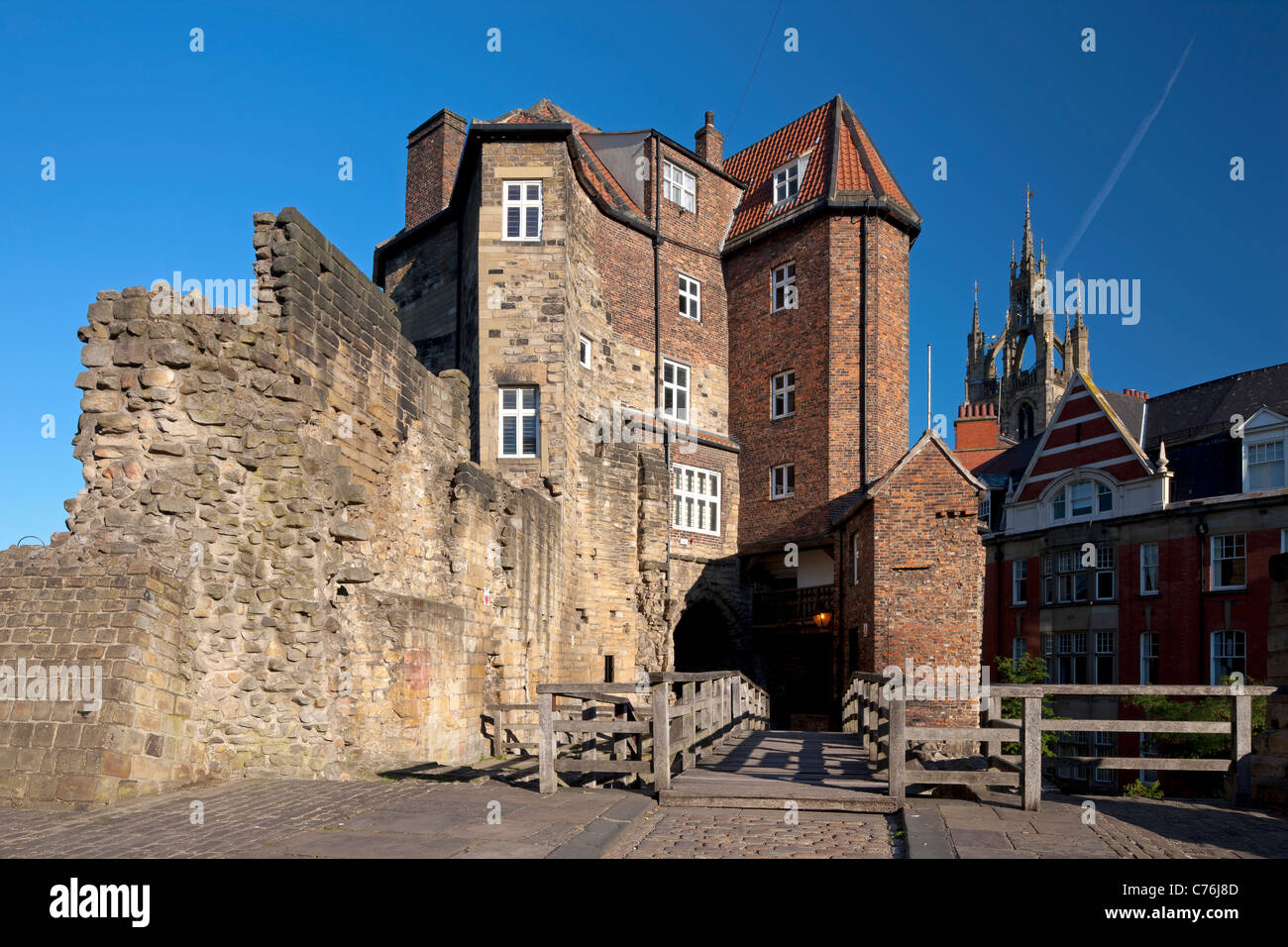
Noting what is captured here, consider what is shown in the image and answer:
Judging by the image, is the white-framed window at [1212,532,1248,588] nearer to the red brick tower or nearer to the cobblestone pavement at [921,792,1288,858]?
the red brick tower

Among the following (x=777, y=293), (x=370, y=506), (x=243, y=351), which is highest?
(x=777, y=293)

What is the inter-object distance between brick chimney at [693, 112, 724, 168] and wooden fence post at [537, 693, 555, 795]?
96.9ft

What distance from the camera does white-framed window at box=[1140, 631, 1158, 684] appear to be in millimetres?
31786

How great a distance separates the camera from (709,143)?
3550 centimetres

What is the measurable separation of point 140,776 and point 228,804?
878mm

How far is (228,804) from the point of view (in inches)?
321

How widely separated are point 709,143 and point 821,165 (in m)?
5.77

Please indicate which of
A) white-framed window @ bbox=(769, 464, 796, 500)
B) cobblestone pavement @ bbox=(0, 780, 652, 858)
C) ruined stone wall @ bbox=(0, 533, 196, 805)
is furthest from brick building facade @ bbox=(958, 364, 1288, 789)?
ruined stone wall @ bbox=(0, 533, 196, 805)

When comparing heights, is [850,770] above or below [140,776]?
below

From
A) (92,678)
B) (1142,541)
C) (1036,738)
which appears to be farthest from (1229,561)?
(92,678)

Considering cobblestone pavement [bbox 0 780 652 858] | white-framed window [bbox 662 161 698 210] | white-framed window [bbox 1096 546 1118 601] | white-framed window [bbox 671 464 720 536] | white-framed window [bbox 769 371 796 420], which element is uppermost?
white-framed window [bbox 662 161 698 210]

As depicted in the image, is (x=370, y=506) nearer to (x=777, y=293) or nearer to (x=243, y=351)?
(x=243, y=351)

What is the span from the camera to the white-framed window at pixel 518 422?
23.8 metres

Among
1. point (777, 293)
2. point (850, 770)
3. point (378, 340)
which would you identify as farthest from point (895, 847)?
point (777, 293)
